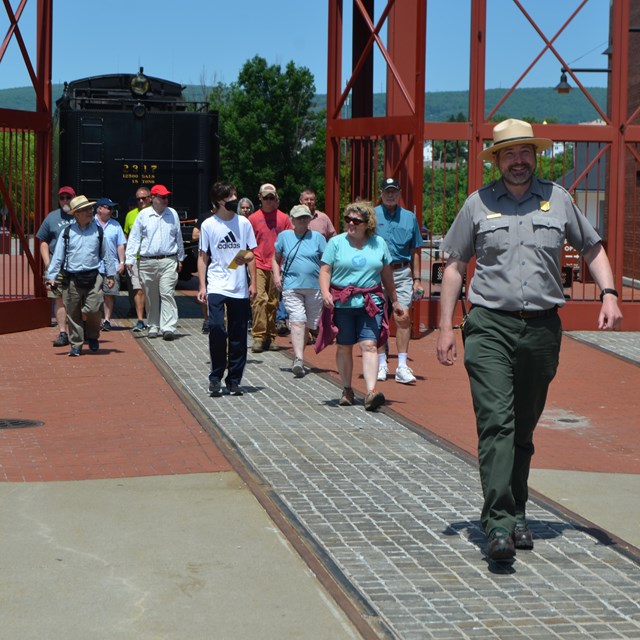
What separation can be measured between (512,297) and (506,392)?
0.46m

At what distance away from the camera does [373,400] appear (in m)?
10.6

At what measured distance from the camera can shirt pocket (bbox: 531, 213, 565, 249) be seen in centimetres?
636

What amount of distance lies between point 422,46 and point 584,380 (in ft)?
16.9

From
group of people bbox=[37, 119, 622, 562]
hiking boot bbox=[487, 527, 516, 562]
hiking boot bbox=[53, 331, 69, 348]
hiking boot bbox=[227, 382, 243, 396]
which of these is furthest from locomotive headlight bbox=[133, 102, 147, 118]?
hiking boot bbox=[487, 527, 516, 562]

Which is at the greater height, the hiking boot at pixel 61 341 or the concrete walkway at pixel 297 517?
the hiking boot at pixel 61 341

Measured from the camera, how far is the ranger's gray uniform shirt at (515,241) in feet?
20.8

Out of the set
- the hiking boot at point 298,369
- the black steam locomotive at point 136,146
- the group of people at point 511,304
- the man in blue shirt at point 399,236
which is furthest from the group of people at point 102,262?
the group of people at point 511,304

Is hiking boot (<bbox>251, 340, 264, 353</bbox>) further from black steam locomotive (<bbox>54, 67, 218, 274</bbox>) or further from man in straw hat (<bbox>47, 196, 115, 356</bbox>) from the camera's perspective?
black steam locomotive (<bbox>54, 67, 218, 274</bbox>)

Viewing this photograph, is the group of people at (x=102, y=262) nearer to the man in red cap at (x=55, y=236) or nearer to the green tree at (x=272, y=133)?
the man in red cap at (x=55, y=236)

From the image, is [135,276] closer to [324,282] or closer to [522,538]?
[324,282]

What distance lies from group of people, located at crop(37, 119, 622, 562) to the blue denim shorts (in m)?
0.01

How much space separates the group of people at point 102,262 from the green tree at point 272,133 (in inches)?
2467

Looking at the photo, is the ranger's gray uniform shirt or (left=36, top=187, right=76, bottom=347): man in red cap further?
(left=36, top=187, right=76, bottom=347): man in red cap

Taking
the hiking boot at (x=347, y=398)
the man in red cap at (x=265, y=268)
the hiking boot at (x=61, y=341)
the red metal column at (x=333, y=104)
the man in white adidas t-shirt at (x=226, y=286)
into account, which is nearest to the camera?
the hiking boot at (x=347, y=398)
